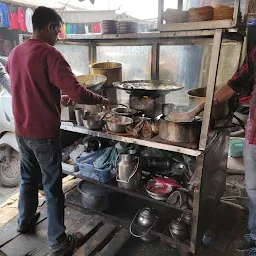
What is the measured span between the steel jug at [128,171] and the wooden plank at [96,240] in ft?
2.14

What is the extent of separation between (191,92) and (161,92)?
0.37m

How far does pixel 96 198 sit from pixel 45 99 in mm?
1469

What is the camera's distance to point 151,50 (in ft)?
11.3

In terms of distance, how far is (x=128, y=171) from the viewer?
8.50ft

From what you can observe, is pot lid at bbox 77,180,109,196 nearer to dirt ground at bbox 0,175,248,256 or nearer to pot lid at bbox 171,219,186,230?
dirt ground at bbox 0,175,248,256

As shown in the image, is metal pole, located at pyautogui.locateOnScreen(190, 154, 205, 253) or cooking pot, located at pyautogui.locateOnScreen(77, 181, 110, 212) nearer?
metal pole, located at pyautogui.locateOnScreen(190, 154, 205, 253)

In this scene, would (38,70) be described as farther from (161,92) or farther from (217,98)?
(217,98)

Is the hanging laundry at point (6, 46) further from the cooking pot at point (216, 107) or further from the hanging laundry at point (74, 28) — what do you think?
the cooking pot at point (216, 107)

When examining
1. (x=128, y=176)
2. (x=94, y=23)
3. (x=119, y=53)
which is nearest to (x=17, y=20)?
(x=94, y=23)

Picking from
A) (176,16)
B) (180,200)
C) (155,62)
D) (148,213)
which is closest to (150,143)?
(180,200)

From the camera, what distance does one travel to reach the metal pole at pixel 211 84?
1.82 metres

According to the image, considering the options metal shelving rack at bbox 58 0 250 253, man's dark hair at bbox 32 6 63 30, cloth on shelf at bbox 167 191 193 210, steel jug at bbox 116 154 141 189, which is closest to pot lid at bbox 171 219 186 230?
metal shelving rack at bbox 58 0 250 253

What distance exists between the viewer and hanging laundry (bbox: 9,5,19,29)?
704cm

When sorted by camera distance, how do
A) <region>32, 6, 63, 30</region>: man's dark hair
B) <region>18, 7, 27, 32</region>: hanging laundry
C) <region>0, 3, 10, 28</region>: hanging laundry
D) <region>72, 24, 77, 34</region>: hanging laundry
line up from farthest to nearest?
1. <region>72, 24, 77, 34</region>: hanging laundry
2. <region>18, 7, 27, 32</region>: hanging laundry
3. <region>0, 3, 10, 28</region>: hanging laundry
4. <region>32, 6, 63, 30</region>: man's dark hair
